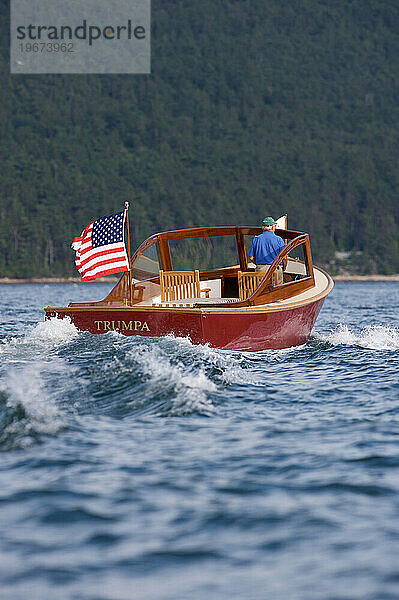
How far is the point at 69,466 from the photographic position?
6.16 m

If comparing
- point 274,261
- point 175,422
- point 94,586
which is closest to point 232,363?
point 274,261

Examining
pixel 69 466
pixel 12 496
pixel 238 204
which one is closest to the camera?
pixel 12 496

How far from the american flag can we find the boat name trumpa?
2.78 ft

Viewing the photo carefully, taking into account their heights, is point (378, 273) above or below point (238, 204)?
below

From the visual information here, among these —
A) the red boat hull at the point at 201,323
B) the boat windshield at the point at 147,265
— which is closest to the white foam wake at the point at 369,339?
the red boat hull at the point at 201,323

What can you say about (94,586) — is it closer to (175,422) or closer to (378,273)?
(175,422)

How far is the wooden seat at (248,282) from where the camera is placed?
14.1 meters

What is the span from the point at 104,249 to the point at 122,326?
4.58 ft

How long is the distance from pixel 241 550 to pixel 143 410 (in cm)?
358

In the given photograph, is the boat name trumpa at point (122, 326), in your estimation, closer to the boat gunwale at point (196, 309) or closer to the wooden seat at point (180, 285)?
the boat gunwale at point (196, 309)

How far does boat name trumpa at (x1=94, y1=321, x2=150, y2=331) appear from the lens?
12836mm

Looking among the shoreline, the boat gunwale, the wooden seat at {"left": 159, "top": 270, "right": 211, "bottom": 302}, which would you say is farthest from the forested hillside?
the boat gunwale

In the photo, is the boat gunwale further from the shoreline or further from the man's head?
the shoreline

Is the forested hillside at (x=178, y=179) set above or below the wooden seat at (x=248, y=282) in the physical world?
above
